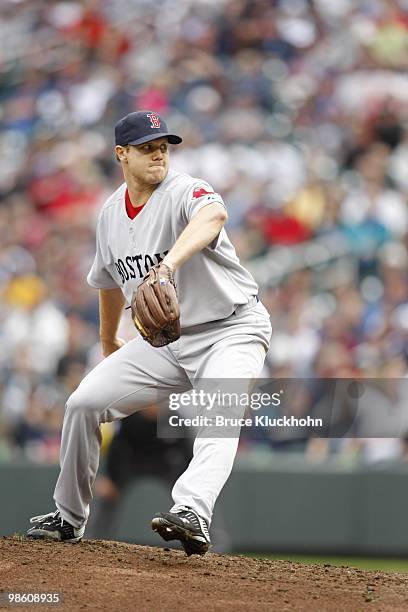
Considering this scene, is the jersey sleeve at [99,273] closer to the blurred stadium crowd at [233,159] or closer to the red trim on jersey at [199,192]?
the red trim on jersey at [199,192]

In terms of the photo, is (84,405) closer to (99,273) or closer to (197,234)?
(99,273)

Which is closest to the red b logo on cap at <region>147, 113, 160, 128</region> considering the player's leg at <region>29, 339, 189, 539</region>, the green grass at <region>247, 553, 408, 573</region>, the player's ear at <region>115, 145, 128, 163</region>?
the player's ear at <region>115, 145, 128, 163</region>

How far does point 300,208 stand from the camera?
9766 mm

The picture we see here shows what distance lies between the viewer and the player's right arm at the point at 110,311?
485 cm

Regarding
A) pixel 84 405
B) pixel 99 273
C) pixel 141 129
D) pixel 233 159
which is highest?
pixel 233 159

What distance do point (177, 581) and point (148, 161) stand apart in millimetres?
1697

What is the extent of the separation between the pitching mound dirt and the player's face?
5.21 feet

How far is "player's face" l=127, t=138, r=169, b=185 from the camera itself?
433cm

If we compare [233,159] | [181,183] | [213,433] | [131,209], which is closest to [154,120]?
[181,183]

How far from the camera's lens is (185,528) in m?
3.88

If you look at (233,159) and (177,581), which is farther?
(233,159)

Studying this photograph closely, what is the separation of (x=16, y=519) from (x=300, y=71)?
5694mm

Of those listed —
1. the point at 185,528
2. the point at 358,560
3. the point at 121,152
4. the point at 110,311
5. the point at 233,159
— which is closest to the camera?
the point at 185,528

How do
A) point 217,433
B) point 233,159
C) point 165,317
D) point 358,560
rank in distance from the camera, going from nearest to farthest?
point 165,317, point 217,433, point 358,560, point 233,159
